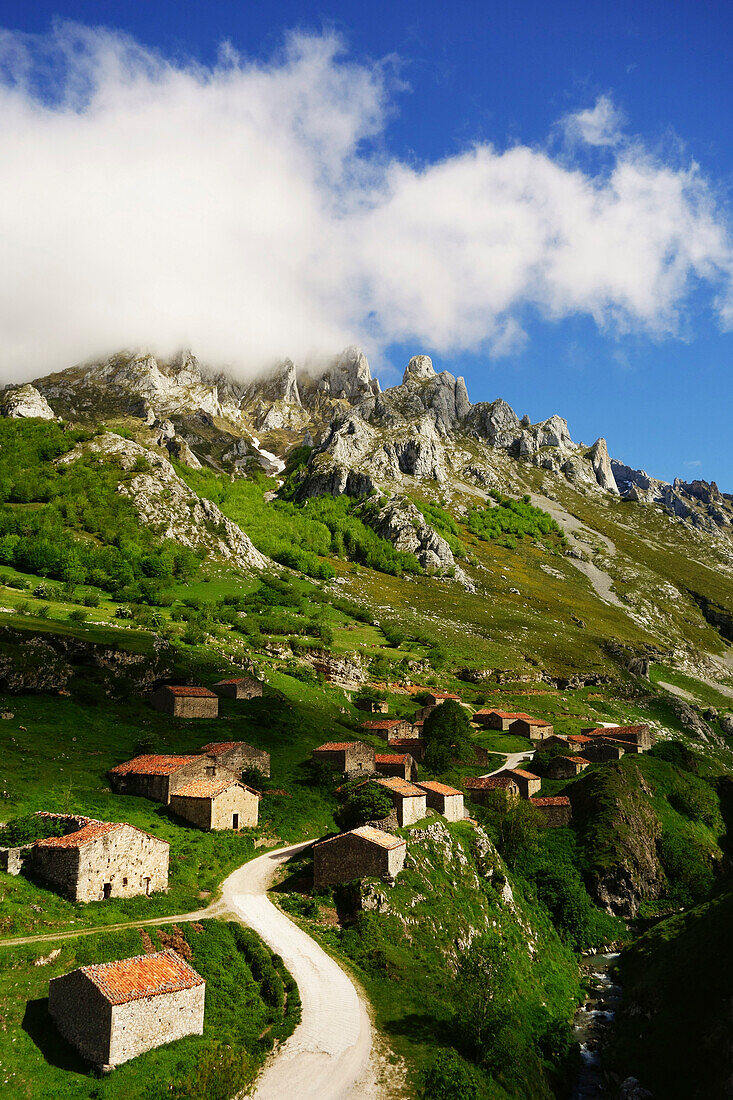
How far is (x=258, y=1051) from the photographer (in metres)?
26.8

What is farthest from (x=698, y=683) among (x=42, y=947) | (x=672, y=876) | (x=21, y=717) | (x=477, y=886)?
(x=42, y=947)

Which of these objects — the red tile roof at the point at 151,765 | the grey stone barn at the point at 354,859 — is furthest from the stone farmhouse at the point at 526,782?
the red tile roof at the point at 151,765

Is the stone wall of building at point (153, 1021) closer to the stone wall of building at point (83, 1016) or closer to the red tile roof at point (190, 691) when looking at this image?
the stone wall of building at point (83, 1016)

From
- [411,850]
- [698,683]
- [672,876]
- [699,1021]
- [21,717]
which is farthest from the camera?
[698,683]

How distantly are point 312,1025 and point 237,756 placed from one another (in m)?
34.1

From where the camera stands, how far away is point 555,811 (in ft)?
229

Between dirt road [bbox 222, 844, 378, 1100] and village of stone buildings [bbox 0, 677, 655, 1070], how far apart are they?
14.0 ft

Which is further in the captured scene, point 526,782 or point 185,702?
point 185,702

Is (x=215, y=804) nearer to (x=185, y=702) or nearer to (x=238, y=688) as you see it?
(x=185, y=702)

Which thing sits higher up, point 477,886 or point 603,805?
point 603,805

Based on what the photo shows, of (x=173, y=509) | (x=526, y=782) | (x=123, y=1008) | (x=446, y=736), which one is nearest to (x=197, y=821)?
(x=123, y=1008)

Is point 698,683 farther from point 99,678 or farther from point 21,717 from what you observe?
point 21,717

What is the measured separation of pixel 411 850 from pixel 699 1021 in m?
20.0

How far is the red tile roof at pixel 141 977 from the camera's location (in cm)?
2398
